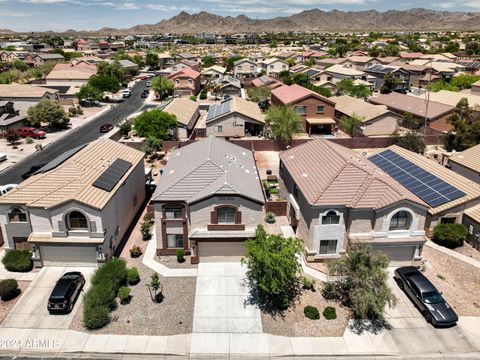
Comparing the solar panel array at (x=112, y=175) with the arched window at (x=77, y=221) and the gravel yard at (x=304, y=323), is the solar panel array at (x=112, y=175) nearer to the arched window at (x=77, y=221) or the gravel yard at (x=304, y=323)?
the arched window at (x=77, y=221)

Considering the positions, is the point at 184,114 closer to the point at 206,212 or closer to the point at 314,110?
the point at 314,110

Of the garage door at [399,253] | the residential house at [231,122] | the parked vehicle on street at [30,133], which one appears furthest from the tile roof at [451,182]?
the parked vehicle on street at [30,133]

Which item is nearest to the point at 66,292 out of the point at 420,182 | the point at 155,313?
the point at 155,313

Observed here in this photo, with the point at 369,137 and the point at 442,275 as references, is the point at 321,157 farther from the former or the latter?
the point at 369,137

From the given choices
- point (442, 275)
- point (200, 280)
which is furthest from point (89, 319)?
point (442, 275)

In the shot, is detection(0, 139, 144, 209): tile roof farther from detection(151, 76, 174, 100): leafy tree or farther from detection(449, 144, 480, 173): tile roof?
detection(151, 76, 174, 100): leafy tree

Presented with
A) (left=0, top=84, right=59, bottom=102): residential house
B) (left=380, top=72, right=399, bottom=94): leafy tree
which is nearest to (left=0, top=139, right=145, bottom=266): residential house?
(left=0, top=84, right=59, bottom=102): residential house
